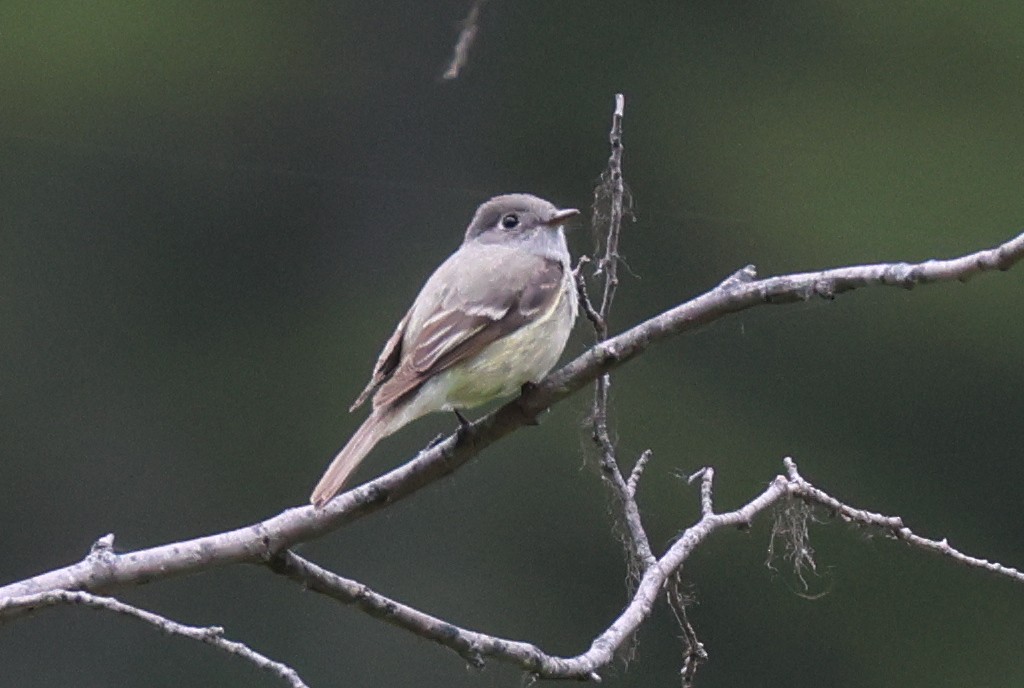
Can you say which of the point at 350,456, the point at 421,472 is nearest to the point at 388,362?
the point at 350,456

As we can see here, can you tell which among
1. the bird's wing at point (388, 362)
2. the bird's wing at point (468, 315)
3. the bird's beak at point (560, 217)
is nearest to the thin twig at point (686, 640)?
the bird's wing at point (468, 315)

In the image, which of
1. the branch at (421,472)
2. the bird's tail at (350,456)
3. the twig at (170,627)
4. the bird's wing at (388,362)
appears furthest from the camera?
the bird's wing at (388,362)

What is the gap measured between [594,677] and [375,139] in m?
7.84

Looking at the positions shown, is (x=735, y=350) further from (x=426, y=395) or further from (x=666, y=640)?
(x=426, y=395)

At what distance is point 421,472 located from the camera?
3297 mm

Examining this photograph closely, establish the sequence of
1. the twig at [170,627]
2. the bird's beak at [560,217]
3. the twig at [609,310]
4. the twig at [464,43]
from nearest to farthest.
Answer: the twig at [170,627] < the twig at [464,43] < the twig at [609,310] < the bird's beak at [560,217]

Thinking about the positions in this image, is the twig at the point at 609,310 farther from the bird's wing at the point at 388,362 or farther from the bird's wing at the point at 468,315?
the bird's wing at the point at 388,362

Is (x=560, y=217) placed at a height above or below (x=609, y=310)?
above

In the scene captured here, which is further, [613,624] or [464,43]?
[613,624]

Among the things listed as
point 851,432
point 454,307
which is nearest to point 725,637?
point 851,432

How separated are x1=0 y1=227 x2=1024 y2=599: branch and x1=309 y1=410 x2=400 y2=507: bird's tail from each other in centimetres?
3

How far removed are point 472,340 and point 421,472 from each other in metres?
0.86

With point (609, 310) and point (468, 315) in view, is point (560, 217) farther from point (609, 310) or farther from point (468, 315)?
point (609, 310)

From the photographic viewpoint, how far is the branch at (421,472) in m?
2.89
